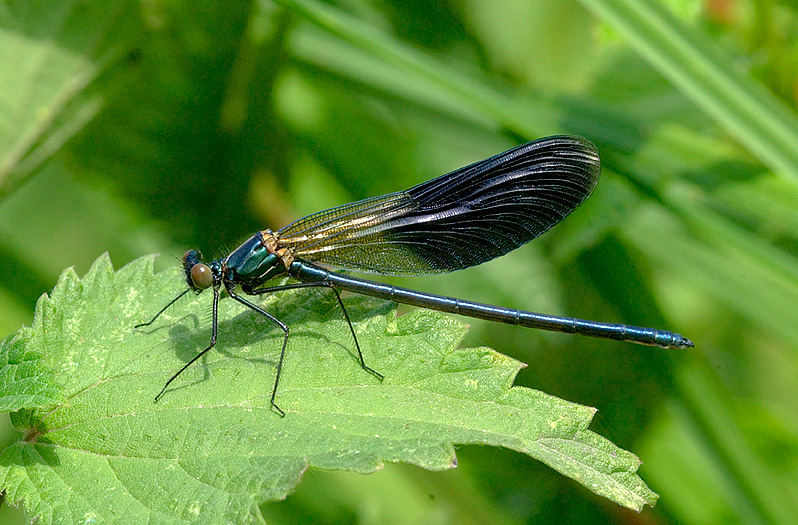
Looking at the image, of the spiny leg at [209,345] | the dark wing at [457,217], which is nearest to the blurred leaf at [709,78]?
the dark wing at [457,217]

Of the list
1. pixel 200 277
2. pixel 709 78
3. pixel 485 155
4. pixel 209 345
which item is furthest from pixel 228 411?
pixel 485 155

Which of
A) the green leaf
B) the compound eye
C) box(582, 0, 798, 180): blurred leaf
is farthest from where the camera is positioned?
box(582, 0, 798, 180): blurred leaf

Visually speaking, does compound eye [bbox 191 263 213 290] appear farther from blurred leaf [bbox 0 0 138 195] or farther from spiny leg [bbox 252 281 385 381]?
blurred leaf [bbox 0 0 138 195]

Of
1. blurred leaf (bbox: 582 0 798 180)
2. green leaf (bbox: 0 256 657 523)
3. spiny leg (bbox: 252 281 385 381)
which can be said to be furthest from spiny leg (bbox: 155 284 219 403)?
blurred leaf (bbox: 582 0 798 180)

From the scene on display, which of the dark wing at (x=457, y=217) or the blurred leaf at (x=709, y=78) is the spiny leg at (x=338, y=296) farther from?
the blurred leaf at (x=709, y=78)

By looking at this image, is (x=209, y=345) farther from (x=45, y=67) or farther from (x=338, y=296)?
(x=45, y=67)

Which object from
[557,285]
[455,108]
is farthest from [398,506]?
[455,108]
